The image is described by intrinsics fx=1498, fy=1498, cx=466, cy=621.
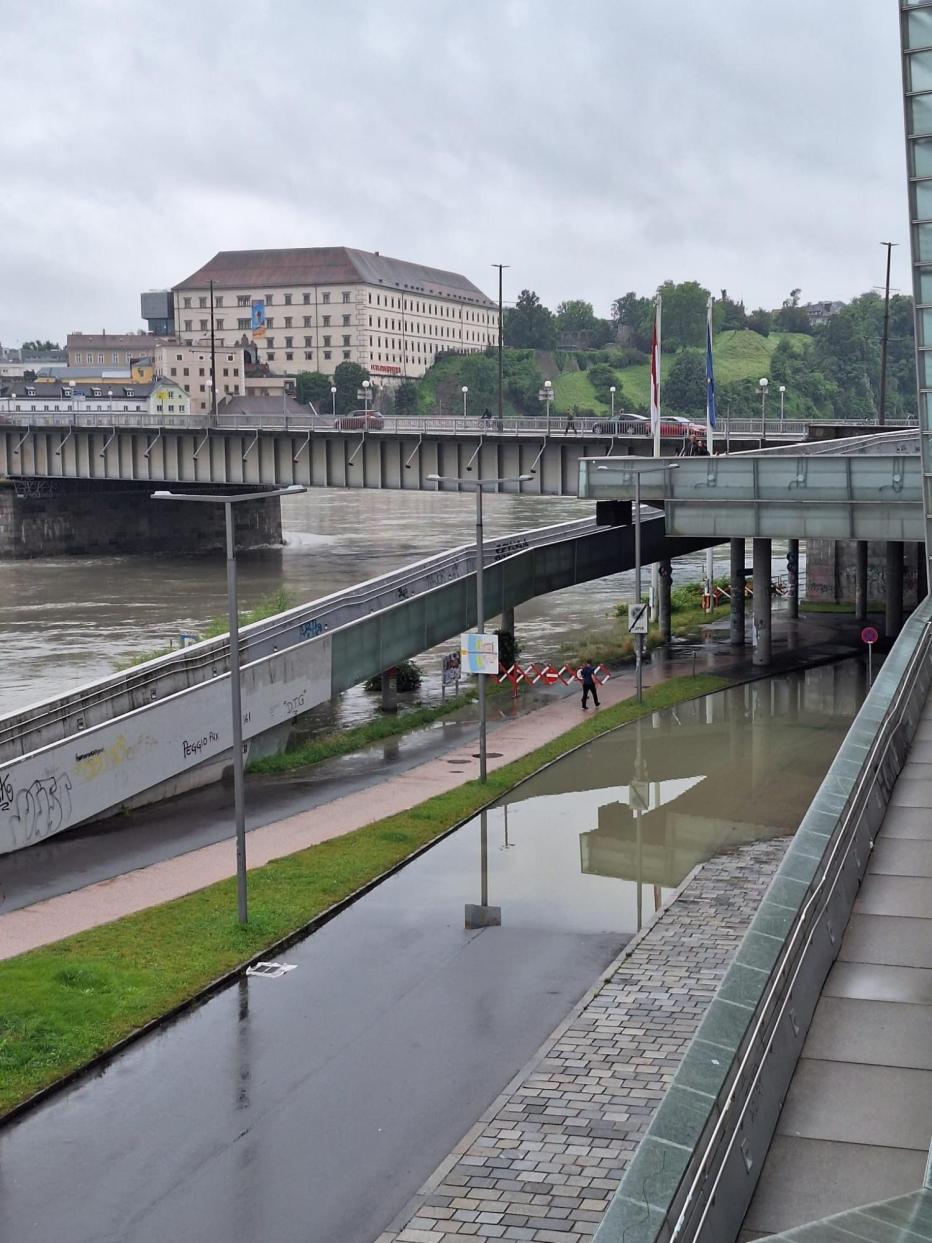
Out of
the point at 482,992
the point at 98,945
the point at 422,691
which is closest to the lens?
the point at 482,992

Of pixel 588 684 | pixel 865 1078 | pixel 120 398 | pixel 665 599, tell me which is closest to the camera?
pixel 865 1078

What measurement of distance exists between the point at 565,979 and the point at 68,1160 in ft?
22.5

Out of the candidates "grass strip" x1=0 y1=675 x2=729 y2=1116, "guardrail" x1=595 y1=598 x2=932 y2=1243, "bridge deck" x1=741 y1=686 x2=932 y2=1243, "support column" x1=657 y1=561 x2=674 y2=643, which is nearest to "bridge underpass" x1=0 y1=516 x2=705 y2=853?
"grass strip" x1=0 y1=675 x2=729 y2=1116

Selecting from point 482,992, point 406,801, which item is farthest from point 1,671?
point 482,992

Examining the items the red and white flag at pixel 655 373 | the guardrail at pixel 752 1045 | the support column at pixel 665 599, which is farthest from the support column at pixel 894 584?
the guardrail at pixel 752 1045

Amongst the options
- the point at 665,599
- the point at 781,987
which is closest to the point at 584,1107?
the point at 781,987

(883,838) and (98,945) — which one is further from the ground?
(883,838)

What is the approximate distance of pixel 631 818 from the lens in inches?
1073

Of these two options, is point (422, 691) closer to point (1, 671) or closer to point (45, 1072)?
point (1, 671)

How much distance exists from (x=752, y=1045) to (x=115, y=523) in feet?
304

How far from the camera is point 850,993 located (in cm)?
1177

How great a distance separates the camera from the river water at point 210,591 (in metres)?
50.4

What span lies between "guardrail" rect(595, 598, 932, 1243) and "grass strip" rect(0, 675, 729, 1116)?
821 centimetres

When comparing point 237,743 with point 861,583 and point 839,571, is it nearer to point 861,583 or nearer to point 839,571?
point 861,583
